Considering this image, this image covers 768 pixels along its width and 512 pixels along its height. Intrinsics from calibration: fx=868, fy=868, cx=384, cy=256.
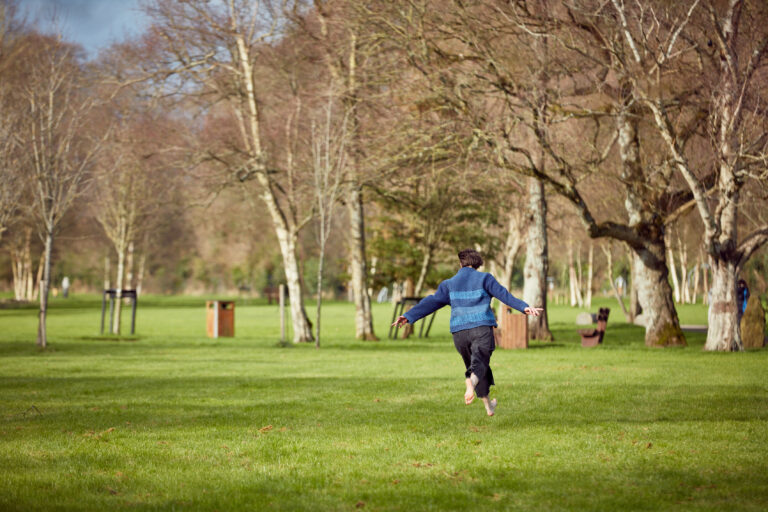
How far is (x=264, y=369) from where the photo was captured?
720 inches

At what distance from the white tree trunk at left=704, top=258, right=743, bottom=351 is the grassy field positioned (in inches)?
126

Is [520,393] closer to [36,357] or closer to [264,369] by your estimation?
[264,369]

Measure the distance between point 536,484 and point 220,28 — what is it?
22246 mm

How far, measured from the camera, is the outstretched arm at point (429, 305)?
10305mm

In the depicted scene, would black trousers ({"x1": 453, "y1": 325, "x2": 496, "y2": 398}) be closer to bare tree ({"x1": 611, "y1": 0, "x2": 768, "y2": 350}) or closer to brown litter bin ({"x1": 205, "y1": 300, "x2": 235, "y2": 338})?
bare tree ({"x1": 611, "y1": 0, "x2": 768, "y2": 350})

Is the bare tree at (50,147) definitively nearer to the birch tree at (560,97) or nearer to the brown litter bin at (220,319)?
the brown litter bin at (220,319)

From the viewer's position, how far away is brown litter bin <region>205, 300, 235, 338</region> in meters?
30.6

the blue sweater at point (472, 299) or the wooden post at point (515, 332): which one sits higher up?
the blue sweater at point (472, 299)

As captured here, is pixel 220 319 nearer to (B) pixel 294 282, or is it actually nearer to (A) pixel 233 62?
(B) pixel 294 282

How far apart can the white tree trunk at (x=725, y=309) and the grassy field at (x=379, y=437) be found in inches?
126

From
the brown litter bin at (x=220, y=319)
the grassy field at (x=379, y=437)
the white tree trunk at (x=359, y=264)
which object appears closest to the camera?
the grassy field at (x=379, y=437)

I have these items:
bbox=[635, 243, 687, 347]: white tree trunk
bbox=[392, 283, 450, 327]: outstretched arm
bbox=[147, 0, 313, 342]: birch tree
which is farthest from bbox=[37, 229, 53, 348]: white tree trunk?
bbox=[635, 243, 687, 347]: white tree trunk

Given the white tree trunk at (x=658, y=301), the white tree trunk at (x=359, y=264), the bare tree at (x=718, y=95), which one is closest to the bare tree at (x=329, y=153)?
the white tree trunk at (x=359, y=264)

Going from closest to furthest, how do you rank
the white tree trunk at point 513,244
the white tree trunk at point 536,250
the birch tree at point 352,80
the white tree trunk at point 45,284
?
the white tree trunk at point 45,284, the birch tree at point 352,80, the white tree trunk at point 536,250, the white tree trunk at point 513,244
